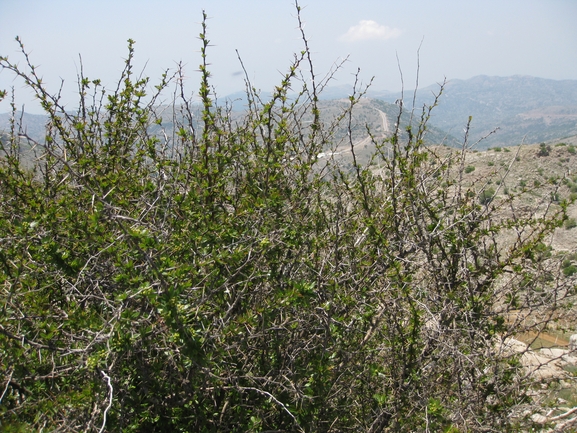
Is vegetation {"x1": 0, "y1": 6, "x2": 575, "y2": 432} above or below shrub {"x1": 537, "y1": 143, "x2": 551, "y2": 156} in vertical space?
above

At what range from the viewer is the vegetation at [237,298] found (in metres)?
1.81

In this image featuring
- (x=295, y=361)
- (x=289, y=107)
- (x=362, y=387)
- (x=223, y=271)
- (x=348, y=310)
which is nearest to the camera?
(x=223, y=271)

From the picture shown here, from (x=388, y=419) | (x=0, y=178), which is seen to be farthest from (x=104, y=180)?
(x=388, y=419)

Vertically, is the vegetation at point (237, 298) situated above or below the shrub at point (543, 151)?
above

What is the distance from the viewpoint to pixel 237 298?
1912mm

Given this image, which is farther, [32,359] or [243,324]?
[243,324]

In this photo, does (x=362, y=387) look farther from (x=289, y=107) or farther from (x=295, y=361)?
(x=289, y=107)

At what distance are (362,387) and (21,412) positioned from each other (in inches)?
84.1

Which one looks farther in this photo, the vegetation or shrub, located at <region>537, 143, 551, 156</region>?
shrub, located at <region>537, 143, 551, 156</region>

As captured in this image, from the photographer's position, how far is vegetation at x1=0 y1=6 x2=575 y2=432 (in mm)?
1807

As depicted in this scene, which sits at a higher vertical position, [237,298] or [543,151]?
[237,298]

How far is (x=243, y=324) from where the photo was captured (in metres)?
2.06

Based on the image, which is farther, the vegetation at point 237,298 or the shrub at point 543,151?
the shrub at point 543,151

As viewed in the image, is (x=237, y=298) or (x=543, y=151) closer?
(x=237, y=298)
